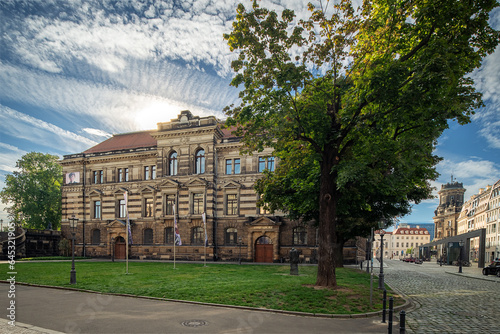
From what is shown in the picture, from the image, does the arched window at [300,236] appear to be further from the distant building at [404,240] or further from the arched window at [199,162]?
the distant building at [404,240]

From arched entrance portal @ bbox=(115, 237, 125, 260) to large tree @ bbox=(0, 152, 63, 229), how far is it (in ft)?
Answer: 55.6

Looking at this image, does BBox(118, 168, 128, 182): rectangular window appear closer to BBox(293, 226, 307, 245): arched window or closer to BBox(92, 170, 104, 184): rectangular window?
BBox(92, 170, 104, 184): rectangular window

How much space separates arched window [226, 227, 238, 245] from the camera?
3831 cm

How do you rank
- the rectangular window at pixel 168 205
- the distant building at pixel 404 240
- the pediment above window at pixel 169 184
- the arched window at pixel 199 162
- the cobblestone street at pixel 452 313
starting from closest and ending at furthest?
the cobblestone street at pixel 452 313 < the pediment above window at pixel 169 184 < the arched window at pixel 199 162 < the rectangular window at pixel 168 205 < the distant building at pixel 404 240

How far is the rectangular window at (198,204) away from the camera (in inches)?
1538

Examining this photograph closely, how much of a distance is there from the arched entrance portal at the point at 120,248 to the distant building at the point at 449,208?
4496 inches

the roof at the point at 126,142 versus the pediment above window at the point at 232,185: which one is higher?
the roof at the point at 126,142

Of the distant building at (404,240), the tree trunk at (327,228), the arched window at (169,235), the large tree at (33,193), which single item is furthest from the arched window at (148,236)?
the distant building at (404,240)

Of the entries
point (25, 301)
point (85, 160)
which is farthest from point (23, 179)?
point (25, 301)

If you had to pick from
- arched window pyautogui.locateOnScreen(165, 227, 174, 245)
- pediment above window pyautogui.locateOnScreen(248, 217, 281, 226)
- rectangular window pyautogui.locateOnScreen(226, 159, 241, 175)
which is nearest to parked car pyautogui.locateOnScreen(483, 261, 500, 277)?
pediment above window pyautogui.locateOnScreen(248, 217, 281, 226)

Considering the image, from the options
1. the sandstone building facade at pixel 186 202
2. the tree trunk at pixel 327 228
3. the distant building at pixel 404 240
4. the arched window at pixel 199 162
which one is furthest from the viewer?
the distant building at pixel 404 240

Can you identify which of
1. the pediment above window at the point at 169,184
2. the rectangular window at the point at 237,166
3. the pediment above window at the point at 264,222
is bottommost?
the pediment above window at the point at 264,222

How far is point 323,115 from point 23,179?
56.8 metres

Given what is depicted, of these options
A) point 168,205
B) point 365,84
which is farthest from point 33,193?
point 365,84
